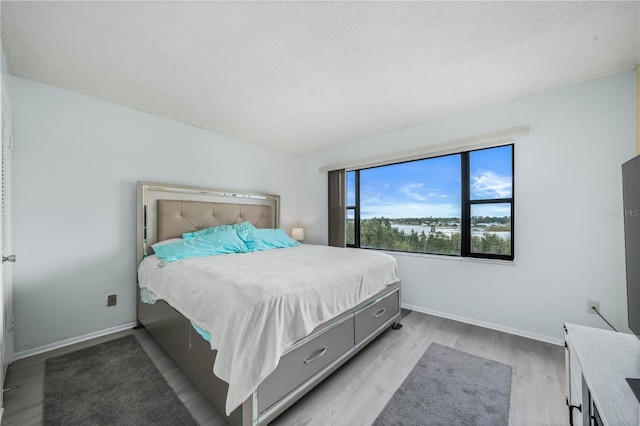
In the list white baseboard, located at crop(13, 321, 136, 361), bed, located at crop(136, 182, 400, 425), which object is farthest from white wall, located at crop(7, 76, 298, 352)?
bed, located at crop(136, 182, 400, 425)

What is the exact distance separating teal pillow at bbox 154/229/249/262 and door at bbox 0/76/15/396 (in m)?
0.93

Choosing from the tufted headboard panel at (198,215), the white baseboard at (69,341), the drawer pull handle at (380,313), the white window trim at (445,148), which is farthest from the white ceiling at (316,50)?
the white baseboard at (69,341)

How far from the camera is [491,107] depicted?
263 centimetres

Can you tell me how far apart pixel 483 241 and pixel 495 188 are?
0.60m

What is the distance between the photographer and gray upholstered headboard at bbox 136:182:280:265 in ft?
8.77

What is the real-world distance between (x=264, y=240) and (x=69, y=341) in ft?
6.61

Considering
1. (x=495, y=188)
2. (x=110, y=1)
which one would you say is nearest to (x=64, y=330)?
(x=110, y=1)

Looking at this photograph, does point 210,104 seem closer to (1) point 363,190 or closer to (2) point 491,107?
(1) point 363,190

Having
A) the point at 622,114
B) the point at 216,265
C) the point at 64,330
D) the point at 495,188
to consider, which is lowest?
the point at 64,330

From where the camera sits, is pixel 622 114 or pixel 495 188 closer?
pixel 622 114

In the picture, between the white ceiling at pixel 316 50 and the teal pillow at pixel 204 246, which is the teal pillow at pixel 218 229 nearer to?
the teal pillow at pixel 204 246

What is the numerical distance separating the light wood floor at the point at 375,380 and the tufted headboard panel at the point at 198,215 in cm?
111

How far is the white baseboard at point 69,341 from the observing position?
6.76ft

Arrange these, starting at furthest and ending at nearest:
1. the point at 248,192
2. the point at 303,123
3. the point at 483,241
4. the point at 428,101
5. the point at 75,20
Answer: the point at 248,192, the point at 303,123, the point at 483,241, the point at 428,101, the point at 75,20
